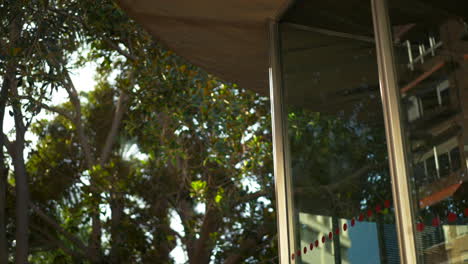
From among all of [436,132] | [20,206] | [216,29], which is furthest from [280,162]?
[20,206]

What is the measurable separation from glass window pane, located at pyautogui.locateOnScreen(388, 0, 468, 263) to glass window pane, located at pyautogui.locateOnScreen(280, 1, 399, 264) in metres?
0.13

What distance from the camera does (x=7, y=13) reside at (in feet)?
18.3

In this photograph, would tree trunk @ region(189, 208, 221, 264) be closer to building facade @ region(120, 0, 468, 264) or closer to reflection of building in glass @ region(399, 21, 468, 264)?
building facade @ region(120, 0, 468, 264)

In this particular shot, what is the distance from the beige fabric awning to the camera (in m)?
3.24

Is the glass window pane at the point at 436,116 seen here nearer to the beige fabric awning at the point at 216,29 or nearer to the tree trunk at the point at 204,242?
the beige fabric awning at the point at 216,29

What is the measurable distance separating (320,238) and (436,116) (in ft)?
2.81

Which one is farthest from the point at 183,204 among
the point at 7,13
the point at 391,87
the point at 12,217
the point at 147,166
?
the point at 391,87

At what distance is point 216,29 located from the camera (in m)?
3.50

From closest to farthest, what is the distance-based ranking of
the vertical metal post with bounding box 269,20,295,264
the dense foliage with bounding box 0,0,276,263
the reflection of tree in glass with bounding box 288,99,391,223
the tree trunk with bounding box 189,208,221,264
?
the reflection of tree in glass with bounding box 288,99,391,223 → the vertical metal post with bounding box 269,20,295,264 → the dense foliage with bounding box 0,0,276,263 → the tree trunk with bounding box 189,208,221,264

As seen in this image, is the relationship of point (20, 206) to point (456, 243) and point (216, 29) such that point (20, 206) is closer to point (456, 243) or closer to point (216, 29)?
point (216, 29)

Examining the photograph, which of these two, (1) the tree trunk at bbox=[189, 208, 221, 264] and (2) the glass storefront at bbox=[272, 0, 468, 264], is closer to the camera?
(2) the glass storefront at bbox=[272, 0, 468, 264]

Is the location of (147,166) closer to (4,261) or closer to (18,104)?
(4,261)

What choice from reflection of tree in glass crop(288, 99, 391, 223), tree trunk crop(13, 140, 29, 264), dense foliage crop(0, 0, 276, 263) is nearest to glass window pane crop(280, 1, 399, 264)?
reflection of tree in glass crop(288, 99, 391, 223)

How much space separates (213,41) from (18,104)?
3034 millimetres
